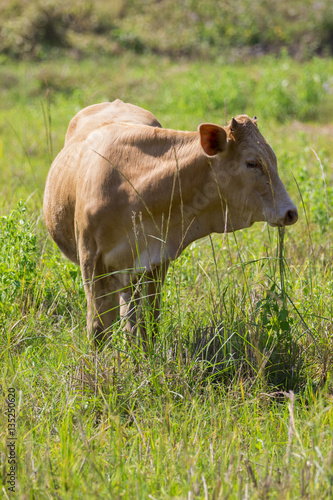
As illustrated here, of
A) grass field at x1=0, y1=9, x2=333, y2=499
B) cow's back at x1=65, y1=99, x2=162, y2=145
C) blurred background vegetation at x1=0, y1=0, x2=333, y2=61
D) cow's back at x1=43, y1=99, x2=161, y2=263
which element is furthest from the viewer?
blurred background vegetation at x1=0, y1=0, x2=333, y2=61

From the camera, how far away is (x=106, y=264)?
3.70 meters

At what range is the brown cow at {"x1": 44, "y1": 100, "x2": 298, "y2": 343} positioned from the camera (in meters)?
3.33

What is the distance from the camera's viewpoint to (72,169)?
402 centimetres

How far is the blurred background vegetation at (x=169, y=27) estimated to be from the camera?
61.8ft

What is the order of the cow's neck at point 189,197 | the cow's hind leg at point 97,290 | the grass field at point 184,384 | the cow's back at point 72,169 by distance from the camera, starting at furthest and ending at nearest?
the cow's back at point 72,169 < the cow's hind leg at point 97,290 < the cow's neck at point 189,197 < the grass field at point 184,384

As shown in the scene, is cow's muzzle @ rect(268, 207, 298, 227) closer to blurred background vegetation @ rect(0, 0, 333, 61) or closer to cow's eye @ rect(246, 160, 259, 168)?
cow's eye @ rect(246, 160, 259, 168)

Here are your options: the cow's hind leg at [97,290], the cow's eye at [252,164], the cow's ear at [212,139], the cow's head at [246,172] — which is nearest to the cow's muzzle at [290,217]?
the cow's head at [246,172]

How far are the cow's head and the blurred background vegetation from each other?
49.4 ft

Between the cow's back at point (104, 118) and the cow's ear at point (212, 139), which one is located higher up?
the cow's back at point (104, 118)

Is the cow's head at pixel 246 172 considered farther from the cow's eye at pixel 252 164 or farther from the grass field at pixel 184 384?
the grass field at pixel 184 384

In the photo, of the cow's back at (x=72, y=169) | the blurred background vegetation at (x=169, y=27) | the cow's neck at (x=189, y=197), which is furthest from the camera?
the blurred background vegetation at (x=169, y=27)

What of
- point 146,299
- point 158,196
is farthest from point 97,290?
point 158,196

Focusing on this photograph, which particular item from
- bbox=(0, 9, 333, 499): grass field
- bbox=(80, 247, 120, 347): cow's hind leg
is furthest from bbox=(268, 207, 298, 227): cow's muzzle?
bbox=(80, 247, 120, 347): cow's hind leg

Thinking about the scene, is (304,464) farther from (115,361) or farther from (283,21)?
(283,21)
